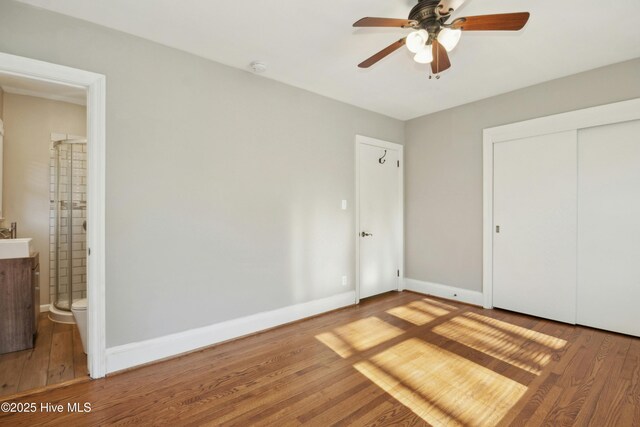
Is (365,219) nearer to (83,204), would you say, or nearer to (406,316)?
(406,316)

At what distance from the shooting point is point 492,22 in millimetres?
1711

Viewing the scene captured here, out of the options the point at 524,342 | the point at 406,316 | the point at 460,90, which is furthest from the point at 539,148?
the point at 406,316

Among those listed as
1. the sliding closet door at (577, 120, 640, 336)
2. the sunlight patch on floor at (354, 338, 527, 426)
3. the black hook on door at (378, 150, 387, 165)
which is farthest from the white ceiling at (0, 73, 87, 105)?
the sliding closet door at (577, 120, 640, 336)

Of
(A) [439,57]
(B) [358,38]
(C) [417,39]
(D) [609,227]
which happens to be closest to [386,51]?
(C) [417,39]

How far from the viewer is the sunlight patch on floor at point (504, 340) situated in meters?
2.49

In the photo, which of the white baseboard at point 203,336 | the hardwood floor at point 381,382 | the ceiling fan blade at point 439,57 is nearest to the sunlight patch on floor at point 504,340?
the hardwood floor at point 381,382

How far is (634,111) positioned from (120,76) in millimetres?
4498

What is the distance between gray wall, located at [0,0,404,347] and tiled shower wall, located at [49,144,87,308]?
181 centimetres

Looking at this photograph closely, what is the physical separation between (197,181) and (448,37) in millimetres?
2219

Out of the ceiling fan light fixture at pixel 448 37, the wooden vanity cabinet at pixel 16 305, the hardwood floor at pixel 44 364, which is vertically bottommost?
the hardwood floor at pixel 44 364

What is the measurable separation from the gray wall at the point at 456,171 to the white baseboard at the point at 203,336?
1733 millimetres

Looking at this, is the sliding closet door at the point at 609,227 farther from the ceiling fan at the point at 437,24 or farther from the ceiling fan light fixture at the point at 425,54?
the ceiling fan light fixture at the point at 425,54

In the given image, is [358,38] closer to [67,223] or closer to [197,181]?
[197,181]

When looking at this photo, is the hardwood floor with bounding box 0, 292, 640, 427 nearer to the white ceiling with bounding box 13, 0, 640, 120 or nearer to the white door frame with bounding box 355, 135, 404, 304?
the white door frame with bounding box 355, 135, 404, 304
